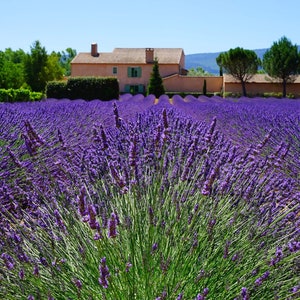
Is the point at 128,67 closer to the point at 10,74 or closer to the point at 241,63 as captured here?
the point at 241,63

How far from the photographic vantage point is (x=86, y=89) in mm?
25375

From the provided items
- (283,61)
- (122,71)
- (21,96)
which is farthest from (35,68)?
(283,61)

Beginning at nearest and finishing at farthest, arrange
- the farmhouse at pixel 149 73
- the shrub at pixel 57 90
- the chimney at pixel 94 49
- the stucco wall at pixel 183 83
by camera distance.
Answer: the shrub at pixel 57 90 < the stucco wall at pixel 183 83 < the farmhouse at pixel 149 73 < the chimney at pixel 94 49

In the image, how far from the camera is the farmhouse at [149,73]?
44188mm

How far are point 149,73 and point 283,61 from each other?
1093cm

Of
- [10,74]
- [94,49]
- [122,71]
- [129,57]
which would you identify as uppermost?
[94,49]

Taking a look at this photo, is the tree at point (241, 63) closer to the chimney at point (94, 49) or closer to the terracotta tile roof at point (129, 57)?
the terracotta tile roof at point (129, 57)

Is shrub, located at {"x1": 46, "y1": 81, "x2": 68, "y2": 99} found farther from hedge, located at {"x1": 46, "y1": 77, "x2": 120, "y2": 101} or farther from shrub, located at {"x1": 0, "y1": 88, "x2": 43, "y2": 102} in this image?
shrub, located at {"x1": 0, "y1": 88, "x2": 43, "y2": 102}

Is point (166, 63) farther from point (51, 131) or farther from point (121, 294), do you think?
point (121, 294)

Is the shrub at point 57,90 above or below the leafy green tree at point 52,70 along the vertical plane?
below

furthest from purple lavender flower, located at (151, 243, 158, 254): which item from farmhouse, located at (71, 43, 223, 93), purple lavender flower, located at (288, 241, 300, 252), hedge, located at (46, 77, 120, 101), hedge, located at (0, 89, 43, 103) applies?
farmhouse, located at (71, 43, 223, 93)

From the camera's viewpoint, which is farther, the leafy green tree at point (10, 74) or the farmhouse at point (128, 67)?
the farmhouse at point (128, 67)

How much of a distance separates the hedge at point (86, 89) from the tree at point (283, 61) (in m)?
20.2

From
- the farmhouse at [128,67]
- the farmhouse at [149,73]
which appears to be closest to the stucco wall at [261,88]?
the farmhouse at [149,73]
